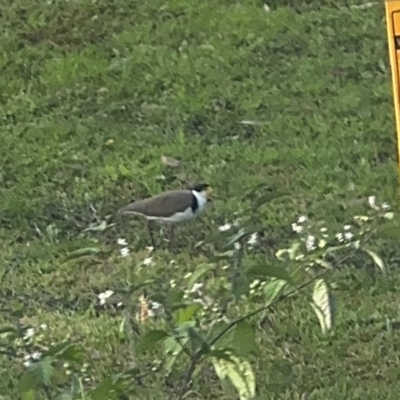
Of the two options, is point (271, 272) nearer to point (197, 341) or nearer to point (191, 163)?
point (197, 341)

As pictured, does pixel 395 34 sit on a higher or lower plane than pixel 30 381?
higher

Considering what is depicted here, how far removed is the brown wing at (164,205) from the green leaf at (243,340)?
2648mm

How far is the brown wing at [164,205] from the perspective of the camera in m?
4.42

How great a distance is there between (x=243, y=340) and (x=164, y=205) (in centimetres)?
269

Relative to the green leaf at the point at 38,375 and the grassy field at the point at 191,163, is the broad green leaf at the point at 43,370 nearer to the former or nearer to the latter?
the green leaf at the point at 38,375

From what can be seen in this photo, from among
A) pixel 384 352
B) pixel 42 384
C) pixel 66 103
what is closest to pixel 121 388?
pixel 42 384

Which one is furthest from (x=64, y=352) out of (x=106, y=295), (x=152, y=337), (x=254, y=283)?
(x=106, y=295)

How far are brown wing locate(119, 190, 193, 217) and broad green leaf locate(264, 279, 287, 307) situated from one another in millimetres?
2621

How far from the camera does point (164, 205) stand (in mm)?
4426

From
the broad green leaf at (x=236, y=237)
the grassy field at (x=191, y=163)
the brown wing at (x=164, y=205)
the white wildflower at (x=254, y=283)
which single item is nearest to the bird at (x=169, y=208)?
the brown wing at (x=164, y=205)

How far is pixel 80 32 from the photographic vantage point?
6.36m

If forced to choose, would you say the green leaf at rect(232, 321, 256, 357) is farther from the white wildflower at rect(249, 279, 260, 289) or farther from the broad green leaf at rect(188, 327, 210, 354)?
the white wildflower at rect(249, 279, 260, 289)

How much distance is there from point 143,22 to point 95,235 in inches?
87.5

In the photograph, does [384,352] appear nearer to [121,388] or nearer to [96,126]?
[121,388]
